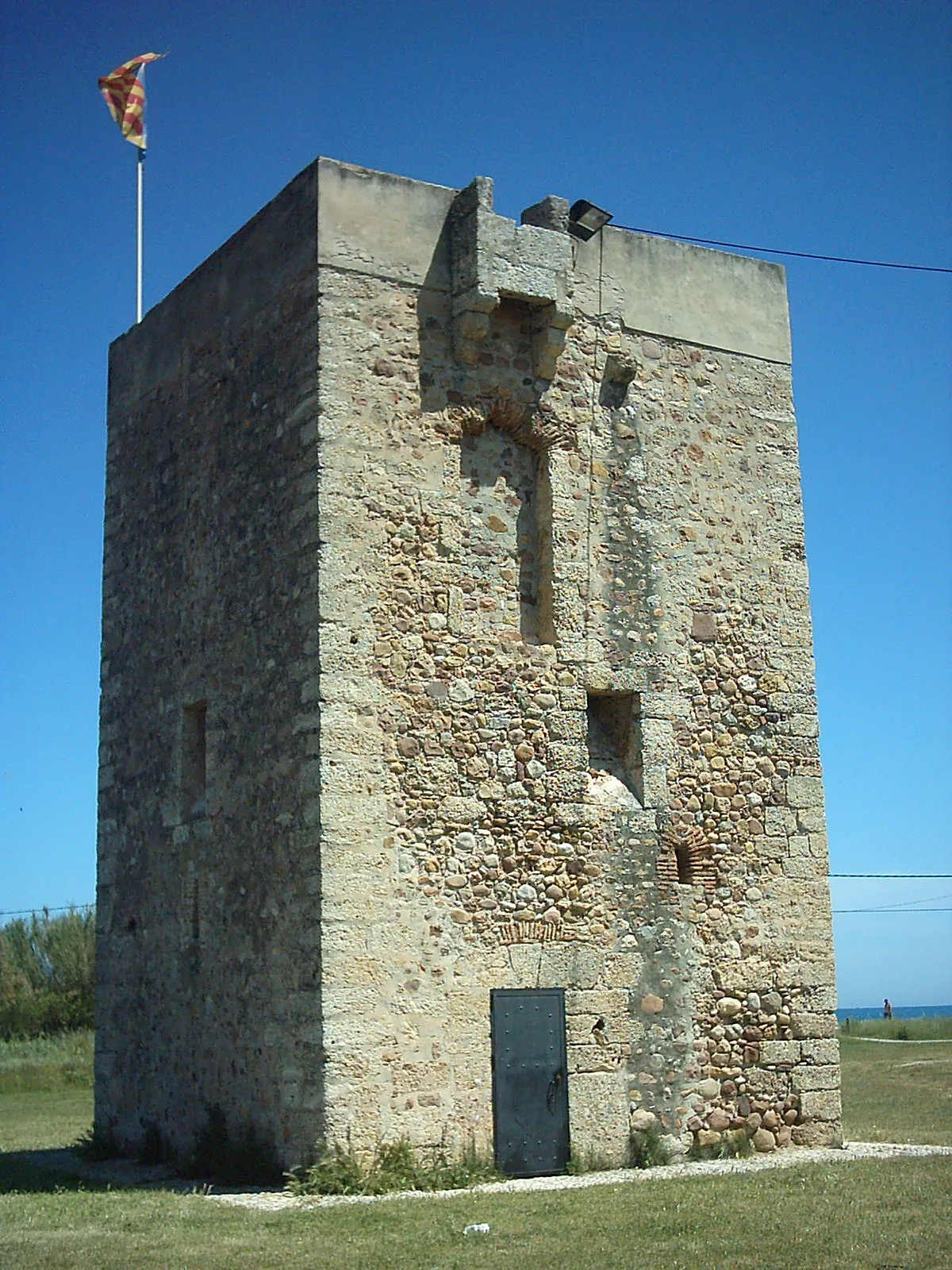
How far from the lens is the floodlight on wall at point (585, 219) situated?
1204 centimetres

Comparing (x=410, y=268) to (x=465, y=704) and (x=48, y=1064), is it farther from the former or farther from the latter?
(x=48, y=1064)

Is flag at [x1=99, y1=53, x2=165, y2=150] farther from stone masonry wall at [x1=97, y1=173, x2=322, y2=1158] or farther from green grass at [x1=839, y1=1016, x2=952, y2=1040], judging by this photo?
green grass at [x1=839, y1=1016, x2=952, y2=1040]

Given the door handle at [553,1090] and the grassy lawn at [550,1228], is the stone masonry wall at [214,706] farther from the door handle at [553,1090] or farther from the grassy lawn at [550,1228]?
the door handle at [553,1090]

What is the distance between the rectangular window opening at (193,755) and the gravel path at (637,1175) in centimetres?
327

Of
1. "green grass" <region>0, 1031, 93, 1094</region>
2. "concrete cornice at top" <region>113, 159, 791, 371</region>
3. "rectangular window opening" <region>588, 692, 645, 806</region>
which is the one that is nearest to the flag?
"concrete cornice at top" <region>113, 159, 791, 371</region>

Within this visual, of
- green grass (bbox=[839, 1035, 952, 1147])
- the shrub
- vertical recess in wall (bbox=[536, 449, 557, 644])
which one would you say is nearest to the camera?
the shrub

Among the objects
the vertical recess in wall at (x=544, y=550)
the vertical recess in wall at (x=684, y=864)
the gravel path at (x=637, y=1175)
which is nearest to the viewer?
the gravel path at (x=637, y=1175)

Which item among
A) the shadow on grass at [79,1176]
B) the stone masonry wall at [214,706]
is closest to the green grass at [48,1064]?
the shadow on grass at [79,1176]

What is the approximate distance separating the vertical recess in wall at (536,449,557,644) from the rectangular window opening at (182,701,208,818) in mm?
2840

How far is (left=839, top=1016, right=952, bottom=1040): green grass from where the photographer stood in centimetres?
3072

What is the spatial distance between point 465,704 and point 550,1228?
149 inches

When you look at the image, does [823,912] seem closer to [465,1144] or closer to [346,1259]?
[465,1144]

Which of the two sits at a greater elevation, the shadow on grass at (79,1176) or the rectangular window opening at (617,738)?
the rectangular window opening at (617,738)

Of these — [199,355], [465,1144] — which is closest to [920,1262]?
[465,1144]
